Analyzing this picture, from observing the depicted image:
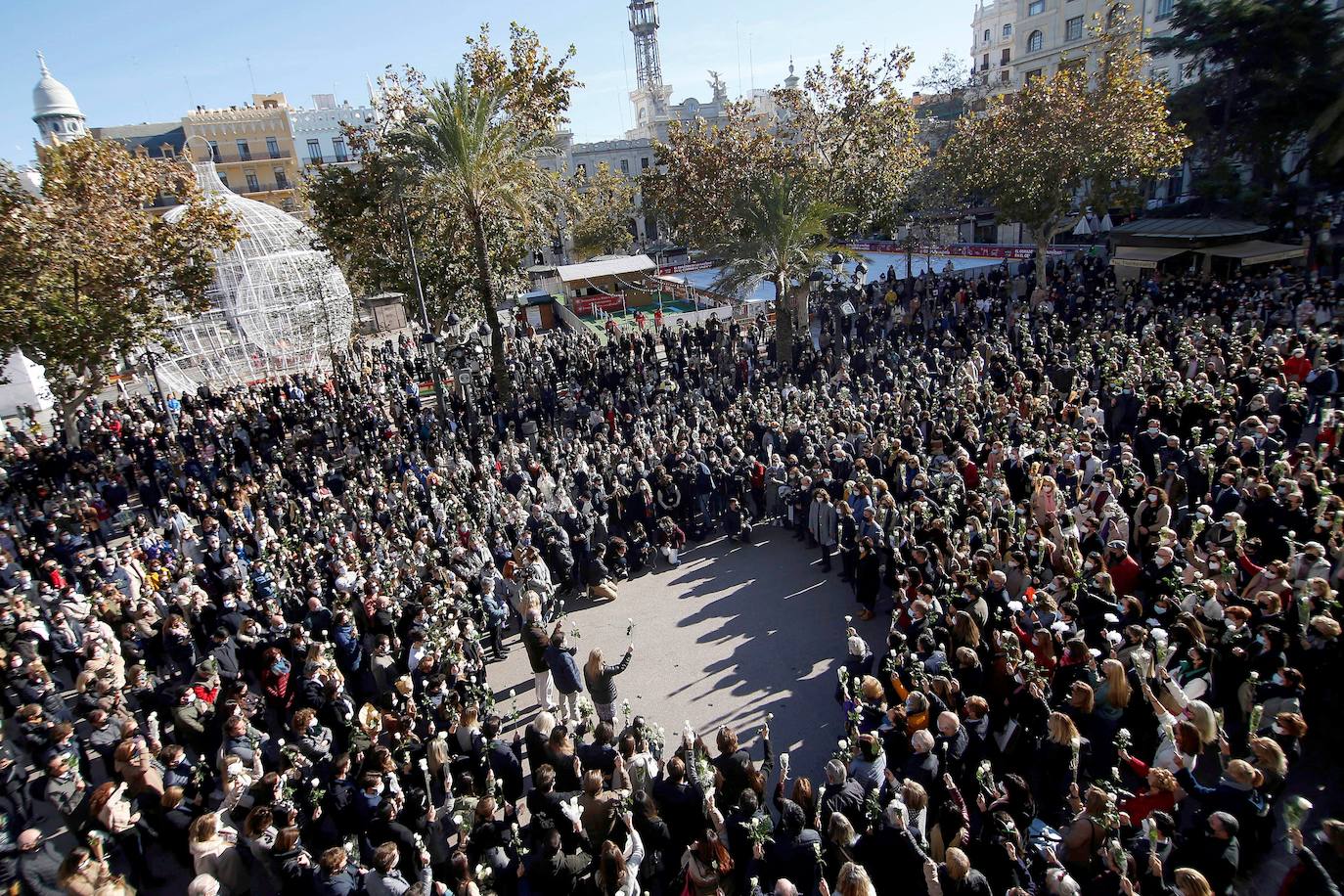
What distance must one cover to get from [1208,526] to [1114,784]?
A: 4092 millimetres

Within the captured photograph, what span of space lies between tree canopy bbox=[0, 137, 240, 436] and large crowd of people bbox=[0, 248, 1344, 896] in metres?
2.54

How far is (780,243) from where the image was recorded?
18.2 m

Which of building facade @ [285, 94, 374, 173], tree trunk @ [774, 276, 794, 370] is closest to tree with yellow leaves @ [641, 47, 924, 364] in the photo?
tree trunk @ [774, 276, 794, 370]

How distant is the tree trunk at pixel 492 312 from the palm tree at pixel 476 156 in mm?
23

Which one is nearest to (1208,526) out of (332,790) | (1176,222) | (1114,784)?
(1114,784)

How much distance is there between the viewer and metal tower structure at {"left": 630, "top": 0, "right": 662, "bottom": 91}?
103500mm

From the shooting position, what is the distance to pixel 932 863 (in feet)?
13.8

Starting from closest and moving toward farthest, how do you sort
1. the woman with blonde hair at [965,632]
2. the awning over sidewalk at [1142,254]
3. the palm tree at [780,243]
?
the woman with blonde hair at [965,632]
the palm tree at [780,243]
the awning over sidewalk at [1142,254]

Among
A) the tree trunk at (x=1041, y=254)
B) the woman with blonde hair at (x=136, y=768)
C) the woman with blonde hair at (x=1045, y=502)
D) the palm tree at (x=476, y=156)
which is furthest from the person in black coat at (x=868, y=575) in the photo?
the tree trunk at (x=1041, y=254)

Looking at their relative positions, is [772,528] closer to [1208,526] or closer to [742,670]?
[742,670]

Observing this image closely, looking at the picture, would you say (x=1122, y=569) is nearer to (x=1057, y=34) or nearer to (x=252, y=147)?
(x=1057, y=34)

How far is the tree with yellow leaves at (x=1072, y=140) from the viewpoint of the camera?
72.6 feet

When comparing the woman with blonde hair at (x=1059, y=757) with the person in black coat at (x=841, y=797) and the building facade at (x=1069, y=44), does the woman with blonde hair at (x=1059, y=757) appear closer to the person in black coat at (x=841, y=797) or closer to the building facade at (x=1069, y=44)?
the person in black coat at (x=841, y=797)

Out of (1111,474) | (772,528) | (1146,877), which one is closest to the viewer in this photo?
(1146,877)
